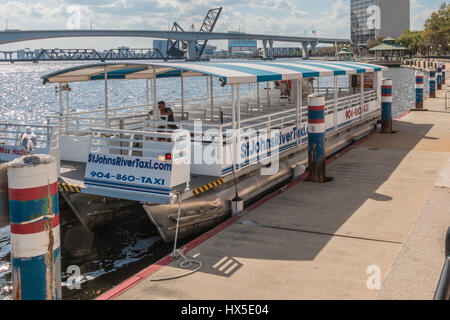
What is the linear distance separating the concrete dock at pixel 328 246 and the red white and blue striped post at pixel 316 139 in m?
0.31

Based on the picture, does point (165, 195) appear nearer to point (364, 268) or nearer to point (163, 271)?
point (163, 271)

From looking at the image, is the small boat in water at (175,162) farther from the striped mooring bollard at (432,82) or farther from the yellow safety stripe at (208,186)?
the striped mooring bollard at (432,82)

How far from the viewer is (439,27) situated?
120312 millimetres

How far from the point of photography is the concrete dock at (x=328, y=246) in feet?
20.7

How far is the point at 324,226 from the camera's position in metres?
8.79

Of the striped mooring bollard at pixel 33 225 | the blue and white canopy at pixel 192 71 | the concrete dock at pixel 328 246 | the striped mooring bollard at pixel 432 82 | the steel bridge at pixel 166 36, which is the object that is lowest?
the concrete dock at pixel 328 246

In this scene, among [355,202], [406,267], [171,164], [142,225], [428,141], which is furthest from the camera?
[428,141]

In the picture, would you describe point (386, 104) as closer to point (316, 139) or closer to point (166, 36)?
point (316, 139)

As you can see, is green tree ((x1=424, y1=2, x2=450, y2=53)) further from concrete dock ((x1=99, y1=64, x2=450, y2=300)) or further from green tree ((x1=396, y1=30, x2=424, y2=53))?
concrete dock ((x1=99, y1=64, x2=450, y2=300))

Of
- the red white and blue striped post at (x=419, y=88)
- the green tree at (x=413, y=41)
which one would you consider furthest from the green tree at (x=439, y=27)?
the red white and blue striped post at (x=419, y=88)

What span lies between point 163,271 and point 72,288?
2384mm

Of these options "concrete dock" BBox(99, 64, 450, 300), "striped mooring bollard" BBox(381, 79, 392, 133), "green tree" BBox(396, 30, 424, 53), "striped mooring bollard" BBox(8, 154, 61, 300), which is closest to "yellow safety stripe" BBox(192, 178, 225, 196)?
"concrete dock" BBox(99, 64, 450, 300)
